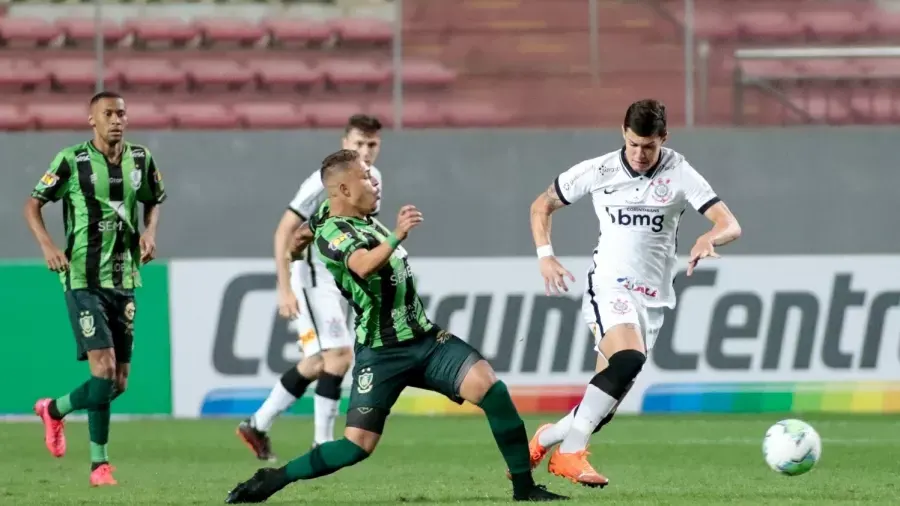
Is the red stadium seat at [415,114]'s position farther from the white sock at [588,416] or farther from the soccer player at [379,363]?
the soccer player at [379,363]

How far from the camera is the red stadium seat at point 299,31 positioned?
14.7 metres

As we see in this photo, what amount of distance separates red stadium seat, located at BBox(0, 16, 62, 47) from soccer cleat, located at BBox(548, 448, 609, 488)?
8840mm

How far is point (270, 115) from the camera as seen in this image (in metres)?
14.4

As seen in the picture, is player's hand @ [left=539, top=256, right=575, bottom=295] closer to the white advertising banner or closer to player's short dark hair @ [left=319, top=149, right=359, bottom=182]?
player's short dark hair @ [left=319, top=149, right=359, bottom=182]

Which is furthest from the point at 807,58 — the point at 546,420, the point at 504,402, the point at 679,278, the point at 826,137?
the point at 504,402

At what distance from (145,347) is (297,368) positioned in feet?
11.6

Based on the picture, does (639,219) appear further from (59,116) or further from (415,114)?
(59,116)

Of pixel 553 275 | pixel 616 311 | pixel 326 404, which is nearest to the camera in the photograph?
pixel 553 275

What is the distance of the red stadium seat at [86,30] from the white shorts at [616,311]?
25.5 ft

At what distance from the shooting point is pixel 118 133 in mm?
8312

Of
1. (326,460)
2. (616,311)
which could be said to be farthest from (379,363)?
(616,311)

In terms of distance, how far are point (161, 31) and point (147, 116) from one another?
845 mm

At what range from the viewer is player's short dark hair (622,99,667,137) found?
23.0 ft

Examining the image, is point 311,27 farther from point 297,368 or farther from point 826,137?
point 297,368
